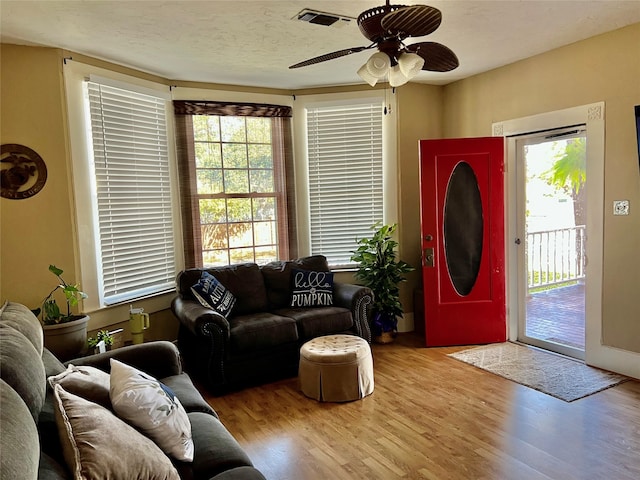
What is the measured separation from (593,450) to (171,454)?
2.27m

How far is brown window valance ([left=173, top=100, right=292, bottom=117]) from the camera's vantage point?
4383 millimetres

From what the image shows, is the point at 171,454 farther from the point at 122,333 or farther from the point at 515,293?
the point at 515,293

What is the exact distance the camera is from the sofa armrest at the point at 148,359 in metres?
2.55

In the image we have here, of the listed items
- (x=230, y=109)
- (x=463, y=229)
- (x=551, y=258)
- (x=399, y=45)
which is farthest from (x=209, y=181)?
(x=551, y=258)

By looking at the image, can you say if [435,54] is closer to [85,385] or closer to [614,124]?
[614,124]

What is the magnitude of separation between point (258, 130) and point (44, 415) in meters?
3.63

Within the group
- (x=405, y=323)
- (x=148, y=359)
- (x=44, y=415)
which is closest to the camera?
(x=44, y=415)

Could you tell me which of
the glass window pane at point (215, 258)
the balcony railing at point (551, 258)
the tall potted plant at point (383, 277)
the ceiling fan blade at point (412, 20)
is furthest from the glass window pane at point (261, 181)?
the balcony railing at point (551, 258)

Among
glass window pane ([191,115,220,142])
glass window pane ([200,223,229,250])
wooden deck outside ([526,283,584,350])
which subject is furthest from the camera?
glass window pane ([200,223,229,250])

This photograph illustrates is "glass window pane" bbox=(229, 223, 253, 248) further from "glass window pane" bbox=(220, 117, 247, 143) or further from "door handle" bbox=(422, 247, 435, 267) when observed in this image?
"door handle" bbox=(422, 247, 435, 267)

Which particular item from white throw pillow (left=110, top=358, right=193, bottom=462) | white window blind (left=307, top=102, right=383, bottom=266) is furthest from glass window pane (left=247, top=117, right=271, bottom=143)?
white throw pillow (left=110, top=358, right=193, bottom=462)

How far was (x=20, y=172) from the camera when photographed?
3.30 metres

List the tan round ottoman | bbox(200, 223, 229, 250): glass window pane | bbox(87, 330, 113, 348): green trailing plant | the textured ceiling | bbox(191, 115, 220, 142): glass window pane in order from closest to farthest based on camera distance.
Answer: the textured ceiling → the tan round ottoman → bbox(87, 330, 113, 348): green trailing plant → bbox(191, 115, 220, 142): glass window pane → bbox(200, 223, 229, 250): glass window pane

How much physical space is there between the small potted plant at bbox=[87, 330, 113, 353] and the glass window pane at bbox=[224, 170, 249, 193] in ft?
6.03
